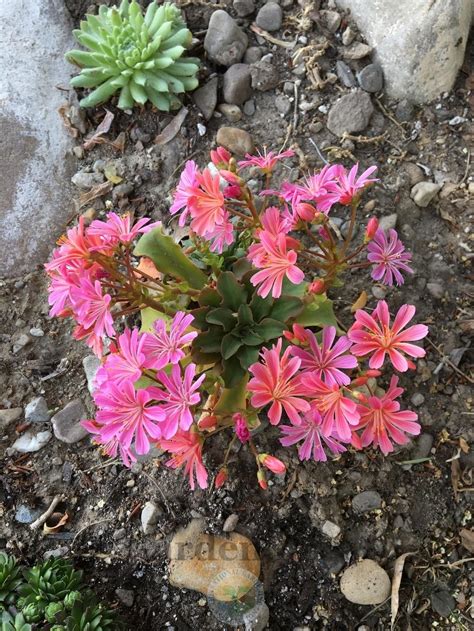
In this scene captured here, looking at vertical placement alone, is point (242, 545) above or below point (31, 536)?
below

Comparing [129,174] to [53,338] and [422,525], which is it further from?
[422,525]

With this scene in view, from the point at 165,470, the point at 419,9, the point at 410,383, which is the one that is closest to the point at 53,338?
the point at 165,470

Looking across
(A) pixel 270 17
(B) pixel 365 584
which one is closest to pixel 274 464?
(B) pixel 365 584

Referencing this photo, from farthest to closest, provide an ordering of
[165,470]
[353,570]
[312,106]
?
[312,106] → [165,470] → [353,570]

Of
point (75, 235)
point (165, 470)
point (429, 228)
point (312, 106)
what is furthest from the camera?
point (312, 106)

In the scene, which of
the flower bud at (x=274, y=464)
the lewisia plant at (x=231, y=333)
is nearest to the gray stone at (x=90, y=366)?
the lewisia plant at (x=231, y=333)

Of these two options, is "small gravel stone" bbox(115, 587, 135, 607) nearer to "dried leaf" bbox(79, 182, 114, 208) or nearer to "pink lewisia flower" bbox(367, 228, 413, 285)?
"pink lewisia flower" bbox(367, 228, 413, 285)
